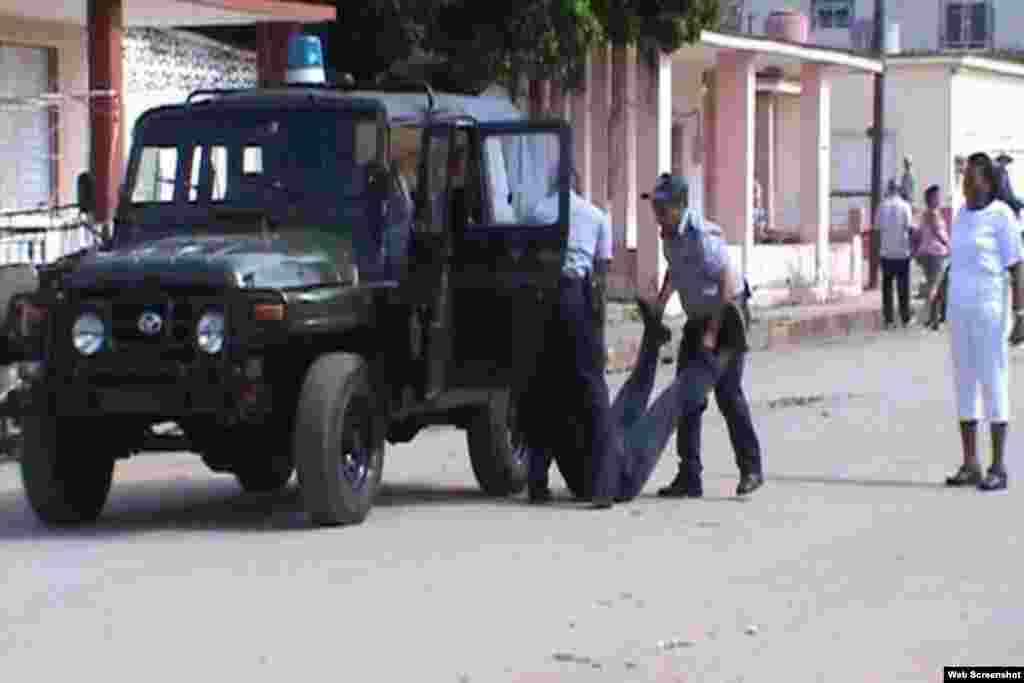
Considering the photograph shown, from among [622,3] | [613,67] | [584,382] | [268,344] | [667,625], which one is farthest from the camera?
[613,67]

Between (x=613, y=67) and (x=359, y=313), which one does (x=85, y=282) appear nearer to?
(x=359, y=313)

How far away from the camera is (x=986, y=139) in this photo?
150 feet

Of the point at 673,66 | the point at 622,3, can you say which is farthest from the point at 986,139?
the point at 622,3

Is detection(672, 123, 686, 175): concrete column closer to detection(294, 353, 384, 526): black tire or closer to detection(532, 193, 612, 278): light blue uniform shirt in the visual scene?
detection(532, 193, 612, 278): light blue uniform shirt

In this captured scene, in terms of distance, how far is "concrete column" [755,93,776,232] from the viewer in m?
40.3

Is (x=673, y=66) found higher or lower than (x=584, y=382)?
higher

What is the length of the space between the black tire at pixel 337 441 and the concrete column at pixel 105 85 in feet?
25.5

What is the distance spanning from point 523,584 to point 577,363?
8.28 feet

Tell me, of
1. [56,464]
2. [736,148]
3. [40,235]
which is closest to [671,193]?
[56,464]

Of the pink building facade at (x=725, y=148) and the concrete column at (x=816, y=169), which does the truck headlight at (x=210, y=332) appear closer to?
the pink building facade at (x=725, y=148)

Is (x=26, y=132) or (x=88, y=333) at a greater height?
(x=26, y=132)

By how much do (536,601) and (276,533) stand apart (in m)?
2.27

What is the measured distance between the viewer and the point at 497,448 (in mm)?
13500

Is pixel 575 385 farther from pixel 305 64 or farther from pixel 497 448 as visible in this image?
pixel 305 64
